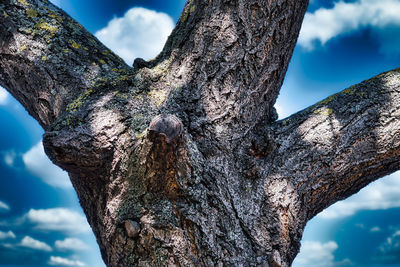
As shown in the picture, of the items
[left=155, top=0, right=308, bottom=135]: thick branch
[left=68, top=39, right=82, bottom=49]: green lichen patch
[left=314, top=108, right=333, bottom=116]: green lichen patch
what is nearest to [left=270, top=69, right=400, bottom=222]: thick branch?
[left=314, top=108, right=333, bottom=116]: green lichen patch

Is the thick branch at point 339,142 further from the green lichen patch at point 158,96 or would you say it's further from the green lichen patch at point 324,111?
the green lichen patch at point 158,96

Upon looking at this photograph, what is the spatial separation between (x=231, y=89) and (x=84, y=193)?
1227 millimetres

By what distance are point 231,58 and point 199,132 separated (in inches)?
22.3

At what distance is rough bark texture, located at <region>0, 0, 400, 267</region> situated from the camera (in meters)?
1.79

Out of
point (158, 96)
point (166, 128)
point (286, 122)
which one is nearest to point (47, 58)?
point (158, 96)

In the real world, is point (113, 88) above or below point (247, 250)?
above

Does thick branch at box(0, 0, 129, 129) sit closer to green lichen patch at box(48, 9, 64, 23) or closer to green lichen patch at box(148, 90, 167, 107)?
green lichen patch at box(48, 9, 64, 23)

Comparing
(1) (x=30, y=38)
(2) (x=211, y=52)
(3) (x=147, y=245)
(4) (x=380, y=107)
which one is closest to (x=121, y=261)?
(3) (x=147, y=245)

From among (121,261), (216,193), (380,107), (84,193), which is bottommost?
(121,261)

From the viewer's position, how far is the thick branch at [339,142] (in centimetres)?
214

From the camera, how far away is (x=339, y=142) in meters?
2.16

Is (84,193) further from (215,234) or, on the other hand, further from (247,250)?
(247,250)

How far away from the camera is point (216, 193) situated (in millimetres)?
1847

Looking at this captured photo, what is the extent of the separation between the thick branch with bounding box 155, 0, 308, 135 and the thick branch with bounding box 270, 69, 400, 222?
30 centimetres
